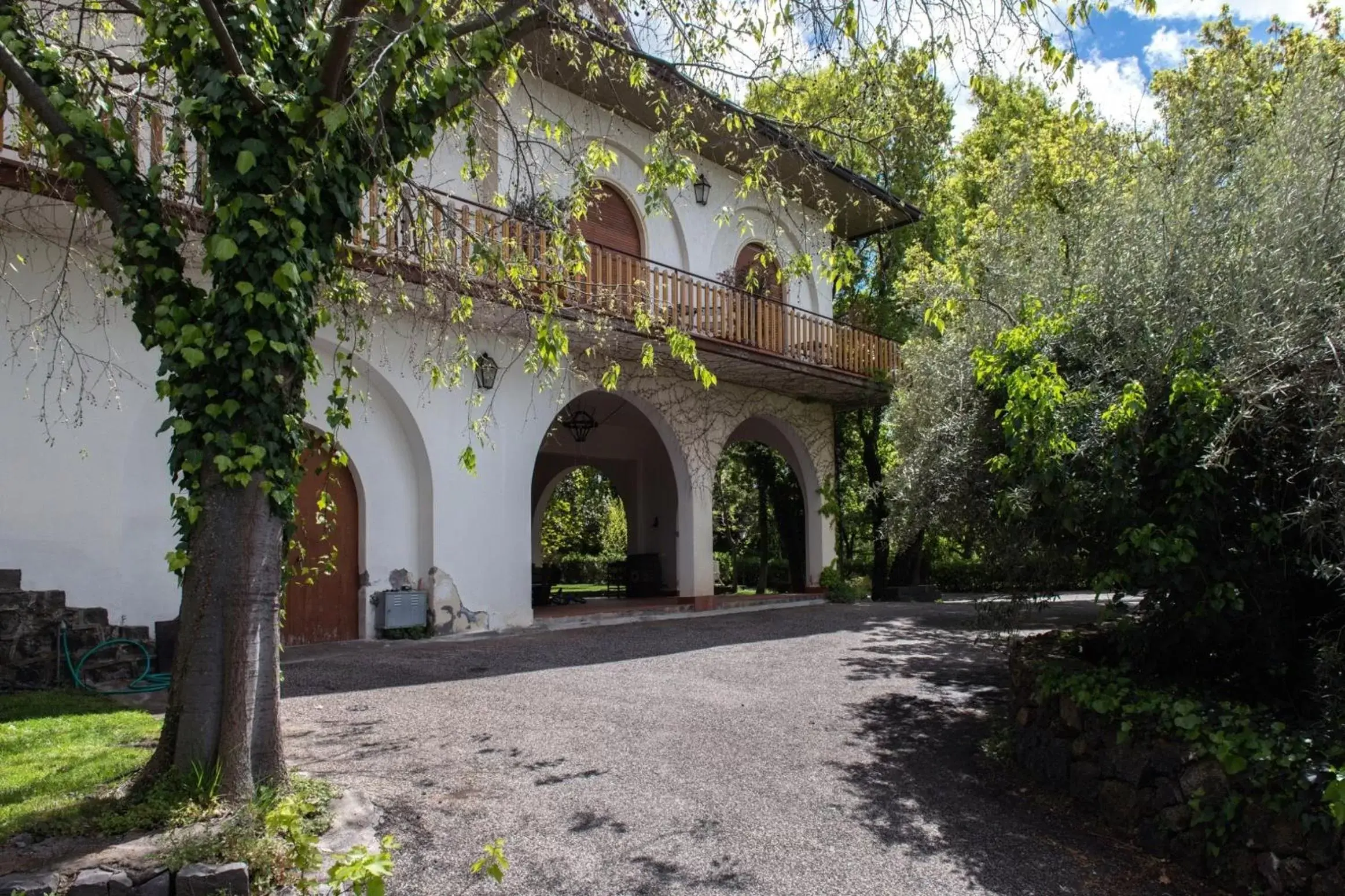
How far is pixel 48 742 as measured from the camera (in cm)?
496

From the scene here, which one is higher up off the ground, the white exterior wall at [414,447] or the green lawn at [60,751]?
the white exterior wall at [414,447]

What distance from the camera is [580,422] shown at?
15695mm

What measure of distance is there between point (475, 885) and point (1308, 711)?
4499 millimetres

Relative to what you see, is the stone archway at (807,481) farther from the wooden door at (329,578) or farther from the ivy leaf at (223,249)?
the ivy leaf at (223,249)

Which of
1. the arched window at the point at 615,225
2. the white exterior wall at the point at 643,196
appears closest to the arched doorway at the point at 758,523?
the white exterior wall at the point at 643,196

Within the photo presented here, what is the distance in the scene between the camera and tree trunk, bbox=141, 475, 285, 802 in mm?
3814

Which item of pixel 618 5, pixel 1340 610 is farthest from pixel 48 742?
pixel 1340 610

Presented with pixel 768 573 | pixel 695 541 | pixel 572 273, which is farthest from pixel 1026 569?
pixel 768 573

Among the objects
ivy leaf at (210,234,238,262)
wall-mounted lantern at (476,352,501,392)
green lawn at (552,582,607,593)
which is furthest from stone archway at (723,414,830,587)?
ivy leaf at (210,234,238,262)

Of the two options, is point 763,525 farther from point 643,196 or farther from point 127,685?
point 127,685

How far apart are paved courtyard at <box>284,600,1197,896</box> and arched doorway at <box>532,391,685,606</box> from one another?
8.41m

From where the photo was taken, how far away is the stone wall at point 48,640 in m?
6.58

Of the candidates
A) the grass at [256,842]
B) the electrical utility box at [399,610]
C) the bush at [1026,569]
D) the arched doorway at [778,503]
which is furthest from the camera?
the arched doorway at [778,503]

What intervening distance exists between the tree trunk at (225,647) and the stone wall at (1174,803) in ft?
14.0
